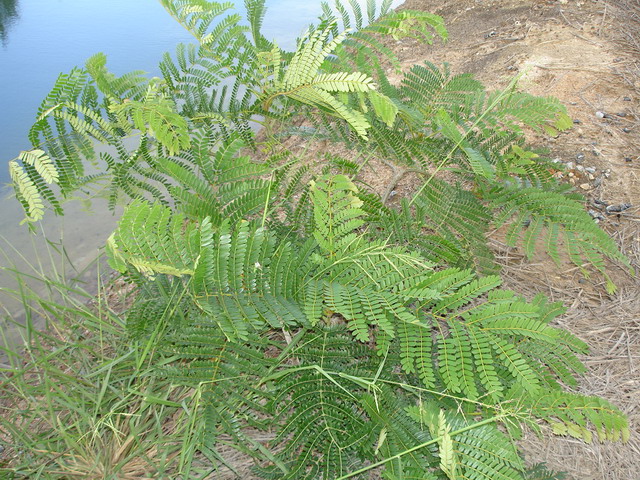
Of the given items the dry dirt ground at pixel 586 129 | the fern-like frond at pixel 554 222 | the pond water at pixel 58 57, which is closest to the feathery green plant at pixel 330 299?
the fern-like frond at pixel 554 222

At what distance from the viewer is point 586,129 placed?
2803 mm

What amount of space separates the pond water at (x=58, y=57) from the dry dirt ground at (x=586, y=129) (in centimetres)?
168

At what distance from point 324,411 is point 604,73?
308cm

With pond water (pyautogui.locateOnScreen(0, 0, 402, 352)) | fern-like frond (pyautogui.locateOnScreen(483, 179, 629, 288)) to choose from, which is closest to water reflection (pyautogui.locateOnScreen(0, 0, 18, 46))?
pond water (pyautogui.locateOnScreen(0, 0, 402, 352))

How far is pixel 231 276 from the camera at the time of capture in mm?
1271

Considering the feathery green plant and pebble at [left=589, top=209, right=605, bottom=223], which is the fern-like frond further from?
pebble at [left=589, top=209, right=605, bottom=223]

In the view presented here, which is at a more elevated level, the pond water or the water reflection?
the water reflection

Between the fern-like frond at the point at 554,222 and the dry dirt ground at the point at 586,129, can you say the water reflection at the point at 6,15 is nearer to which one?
the dry dirt ground at the point at 586,129

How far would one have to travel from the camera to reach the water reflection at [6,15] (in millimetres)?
4351

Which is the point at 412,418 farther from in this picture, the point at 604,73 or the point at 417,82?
the point at 604,73

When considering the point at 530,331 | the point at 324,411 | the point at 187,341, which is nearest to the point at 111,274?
the point at 187,341

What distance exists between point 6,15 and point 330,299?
16.9 feet

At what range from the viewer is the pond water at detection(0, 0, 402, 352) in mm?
2795

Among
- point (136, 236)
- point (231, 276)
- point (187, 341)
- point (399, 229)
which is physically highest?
point (136, 236)
